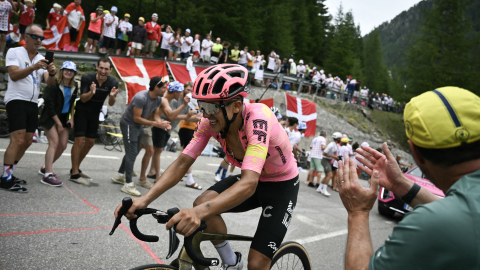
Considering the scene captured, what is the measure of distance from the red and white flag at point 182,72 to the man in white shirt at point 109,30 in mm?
2904

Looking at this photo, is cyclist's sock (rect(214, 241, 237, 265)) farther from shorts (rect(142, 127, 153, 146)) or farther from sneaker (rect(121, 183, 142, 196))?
shorts (rect(142, 127, 153, 146))

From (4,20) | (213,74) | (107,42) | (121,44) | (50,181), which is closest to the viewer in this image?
(213,74)

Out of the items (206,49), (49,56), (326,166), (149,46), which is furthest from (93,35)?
(326,166)

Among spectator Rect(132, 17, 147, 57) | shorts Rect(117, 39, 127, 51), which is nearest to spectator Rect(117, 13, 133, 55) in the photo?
shorts Rect(117, 39, 127, 51)

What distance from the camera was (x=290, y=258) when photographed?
127 inches

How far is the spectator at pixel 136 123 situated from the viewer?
6371 millimetres

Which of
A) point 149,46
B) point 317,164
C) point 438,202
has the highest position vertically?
point 149,46

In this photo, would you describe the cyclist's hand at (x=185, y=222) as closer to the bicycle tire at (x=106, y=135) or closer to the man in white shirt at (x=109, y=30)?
the bicycle tire at (x=106, y=135)

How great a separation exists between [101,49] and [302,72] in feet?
52.1

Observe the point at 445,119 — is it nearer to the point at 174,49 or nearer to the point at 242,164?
the point at 242,164

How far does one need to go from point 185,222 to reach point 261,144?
830 mm

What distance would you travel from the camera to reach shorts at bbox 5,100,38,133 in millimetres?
5125

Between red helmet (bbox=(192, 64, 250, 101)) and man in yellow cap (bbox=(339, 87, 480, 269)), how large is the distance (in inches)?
46.0

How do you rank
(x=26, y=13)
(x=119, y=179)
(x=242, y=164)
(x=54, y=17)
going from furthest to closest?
(x=54, y=17), (x=26, y=13), (x=119, y=179), (x=242, y=164)
